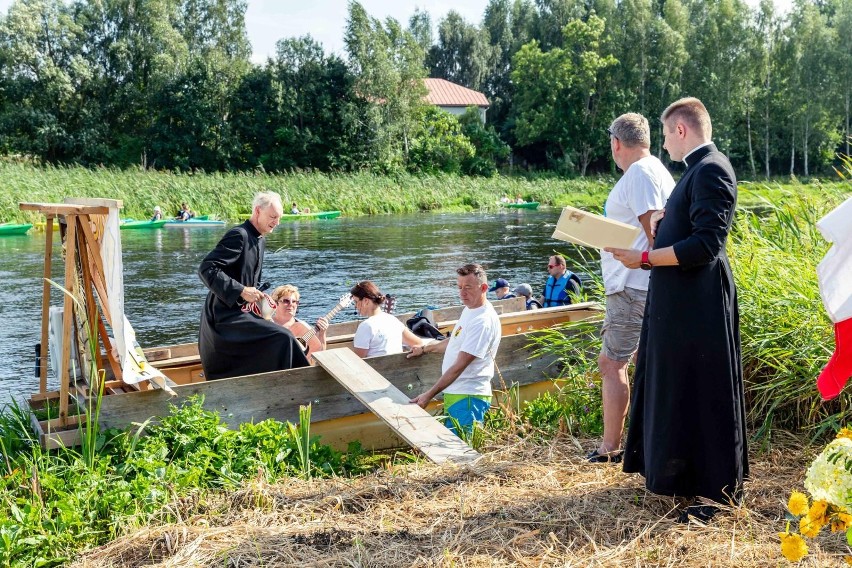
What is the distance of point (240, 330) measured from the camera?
19.4ft

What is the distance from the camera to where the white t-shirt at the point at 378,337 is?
6.75 metres

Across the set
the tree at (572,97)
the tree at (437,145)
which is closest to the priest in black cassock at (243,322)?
the tree at (437,145)

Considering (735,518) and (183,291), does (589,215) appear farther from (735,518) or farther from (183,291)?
(183,291)

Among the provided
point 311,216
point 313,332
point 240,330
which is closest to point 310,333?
point 313,332

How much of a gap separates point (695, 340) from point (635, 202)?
108cm

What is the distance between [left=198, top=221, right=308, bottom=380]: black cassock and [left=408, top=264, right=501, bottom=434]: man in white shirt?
1.07m

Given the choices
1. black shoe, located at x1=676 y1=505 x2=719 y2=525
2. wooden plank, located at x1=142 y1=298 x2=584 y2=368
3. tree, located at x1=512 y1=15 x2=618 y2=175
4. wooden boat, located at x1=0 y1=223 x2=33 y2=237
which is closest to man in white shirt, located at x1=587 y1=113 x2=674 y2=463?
black shoe, located at x1=676 y1=505 x2=719 y2=525

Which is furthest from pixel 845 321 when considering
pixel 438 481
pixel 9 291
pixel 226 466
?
pixel 9 291

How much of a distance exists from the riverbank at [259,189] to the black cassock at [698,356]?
20.9 m

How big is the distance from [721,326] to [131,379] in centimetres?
322

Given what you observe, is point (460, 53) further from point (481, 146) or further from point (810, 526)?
point (810, 526)

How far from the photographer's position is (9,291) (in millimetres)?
15953

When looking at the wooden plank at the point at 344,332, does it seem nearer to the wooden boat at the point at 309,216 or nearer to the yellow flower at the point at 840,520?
the yellow flower at the point at 840,520

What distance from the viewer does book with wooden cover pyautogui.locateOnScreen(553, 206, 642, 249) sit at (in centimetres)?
374
